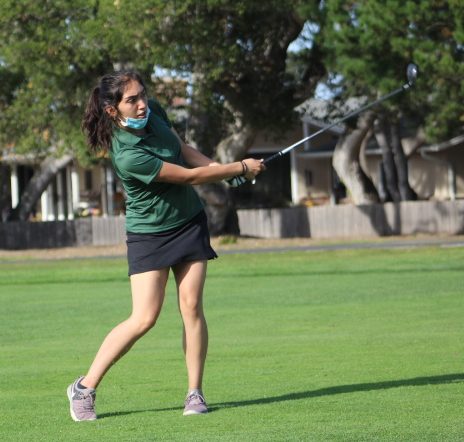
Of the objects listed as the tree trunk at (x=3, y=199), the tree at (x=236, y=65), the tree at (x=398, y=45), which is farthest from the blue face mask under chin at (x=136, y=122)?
the tree trunk at (x=3, y=199)

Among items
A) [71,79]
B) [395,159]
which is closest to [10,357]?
[71,79]

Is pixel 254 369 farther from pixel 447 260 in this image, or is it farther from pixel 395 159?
pixel 395 159

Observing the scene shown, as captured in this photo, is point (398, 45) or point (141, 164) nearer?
point (141, 164)

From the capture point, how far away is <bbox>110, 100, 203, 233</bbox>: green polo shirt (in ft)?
22.5

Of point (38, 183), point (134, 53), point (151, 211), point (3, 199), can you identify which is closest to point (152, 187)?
point (151, 211)

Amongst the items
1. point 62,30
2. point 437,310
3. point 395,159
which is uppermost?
point 62,30

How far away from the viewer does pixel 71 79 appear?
112 ft

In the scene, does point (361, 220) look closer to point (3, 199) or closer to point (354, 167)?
point (354, 167)

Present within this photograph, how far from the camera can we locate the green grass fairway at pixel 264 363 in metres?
6.42

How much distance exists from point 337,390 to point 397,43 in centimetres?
2291

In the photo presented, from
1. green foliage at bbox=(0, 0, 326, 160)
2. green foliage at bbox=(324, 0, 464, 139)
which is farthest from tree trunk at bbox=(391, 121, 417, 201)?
green foliage at bbox=(324, 0, 464, 139)

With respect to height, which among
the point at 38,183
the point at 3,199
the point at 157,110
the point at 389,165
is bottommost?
the point at 157,110

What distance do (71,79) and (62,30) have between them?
1808mm

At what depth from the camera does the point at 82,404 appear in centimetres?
689
